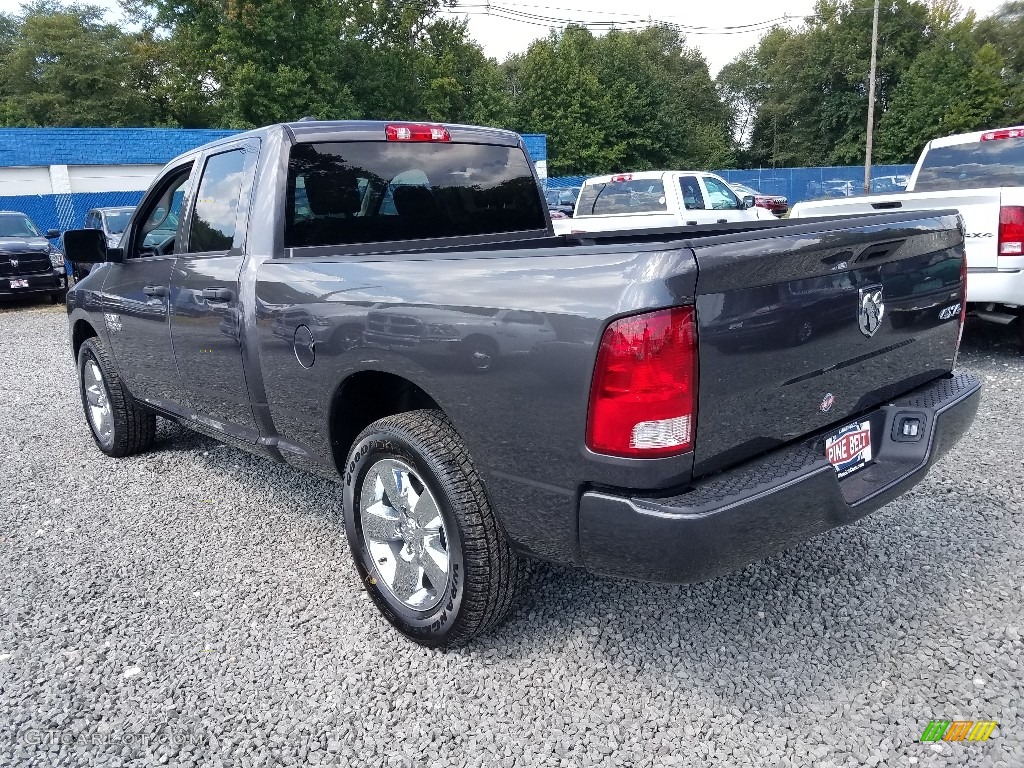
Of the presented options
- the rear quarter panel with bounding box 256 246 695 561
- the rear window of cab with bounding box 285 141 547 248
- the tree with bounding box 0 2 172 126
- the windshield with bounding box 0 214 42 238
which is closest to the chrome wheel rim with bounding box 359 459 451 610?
the rear quarter panel with bounding box 256 246 695 561

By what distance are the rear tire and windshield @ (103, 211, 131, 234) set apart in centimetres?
1007

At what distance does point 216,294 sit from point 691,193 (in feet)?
32.6

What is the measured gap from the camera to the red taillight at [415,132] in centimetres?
367

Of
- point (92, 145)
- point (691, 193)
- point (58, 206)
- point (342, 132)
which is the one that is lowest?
point (691, 193)

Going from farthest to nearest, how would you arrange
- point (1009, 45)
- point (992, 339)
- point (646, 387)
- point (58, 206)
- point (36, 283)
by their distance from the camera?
point (1009, 45) → point (58, 206) → point (36, 283) → point (992, 339) → point (646, 387)

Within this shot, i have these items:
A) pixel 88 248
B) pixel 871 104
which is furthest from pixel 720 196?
pixel 871 104

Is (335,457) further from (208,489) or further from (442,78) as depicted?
(442,78)

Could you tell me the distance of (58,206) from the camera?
2383cm

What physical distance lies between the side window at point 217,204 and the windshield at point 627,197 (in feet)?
29.0

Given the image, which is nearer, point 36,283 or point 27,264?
point 27,264

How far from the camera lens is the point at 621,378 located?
2061 mm

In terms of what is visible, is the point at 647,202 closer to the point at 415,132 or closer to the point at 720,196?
the point at 720,196

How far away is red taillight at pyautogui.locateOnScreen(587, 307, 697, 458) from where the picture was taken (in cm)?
203

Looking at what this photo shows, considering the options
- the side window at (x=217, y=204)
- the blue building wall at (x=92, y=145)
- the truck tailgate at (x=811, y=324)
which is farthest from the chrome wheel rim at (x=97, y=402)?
the blue building wall at (x=92, y=145)
